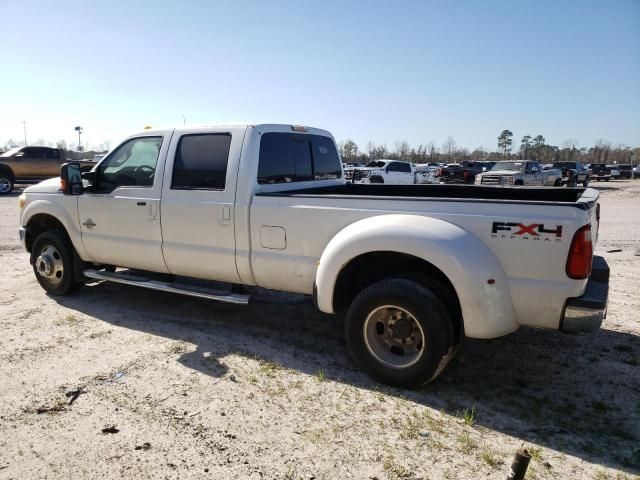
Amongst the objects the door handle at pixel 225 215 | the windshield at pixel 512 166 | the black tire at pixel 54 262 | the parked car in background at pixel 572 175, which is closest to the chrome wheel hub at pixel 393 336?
the door handle at pixel 225 215

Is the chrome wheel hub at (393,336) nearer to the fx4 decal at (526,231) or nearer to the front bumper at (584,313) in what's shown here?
the fx4 decal at (526,231)

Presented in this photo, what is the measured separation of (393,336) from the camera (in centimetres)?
345

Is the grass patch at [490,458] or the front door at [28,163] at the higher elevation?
the front door at [28,163]

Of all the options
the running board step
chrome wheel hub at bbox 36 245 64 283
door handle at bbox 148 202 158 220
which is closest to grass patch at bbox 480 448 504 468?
the running board step

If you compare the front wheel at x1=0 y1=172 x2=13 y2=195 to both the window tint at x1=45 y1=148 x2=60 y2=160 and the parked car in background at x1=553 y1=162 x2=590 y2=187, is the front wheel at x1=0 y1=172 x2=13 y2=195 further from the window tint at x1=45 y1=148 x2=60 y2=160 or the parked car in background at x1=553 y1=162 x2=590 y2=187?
the parked car in background at x1=553 y1=162 x2=590 y2=187

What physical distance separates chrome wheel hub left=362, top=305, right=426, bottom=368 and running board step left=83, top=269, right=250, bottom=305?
124 centimetres

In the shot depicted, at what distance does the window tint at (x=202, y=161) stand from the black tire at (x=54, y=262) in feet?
6.22

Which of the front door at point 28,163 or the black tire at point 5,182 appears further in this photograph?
the front door at point 28,163

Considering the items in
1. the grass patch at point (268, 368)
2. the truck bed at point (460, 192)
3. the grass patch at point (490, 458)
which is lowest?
the grass patch at point (490, 458)

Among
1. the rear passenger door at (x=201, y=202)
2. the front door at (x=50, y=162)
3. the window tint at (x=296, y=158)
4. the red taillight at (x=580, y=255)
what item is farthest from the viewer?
the front door at (x=50, y=162)

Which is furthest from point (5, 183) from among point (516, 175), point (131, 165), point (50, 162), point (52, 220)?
point (516, 175)

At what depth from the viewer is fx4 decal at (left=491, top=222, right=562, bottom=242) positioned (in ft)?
9.39

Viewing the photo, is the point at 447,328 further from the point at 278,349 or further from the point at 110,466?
the point at 110,466

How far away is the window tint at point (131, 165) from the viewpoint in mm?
4711
